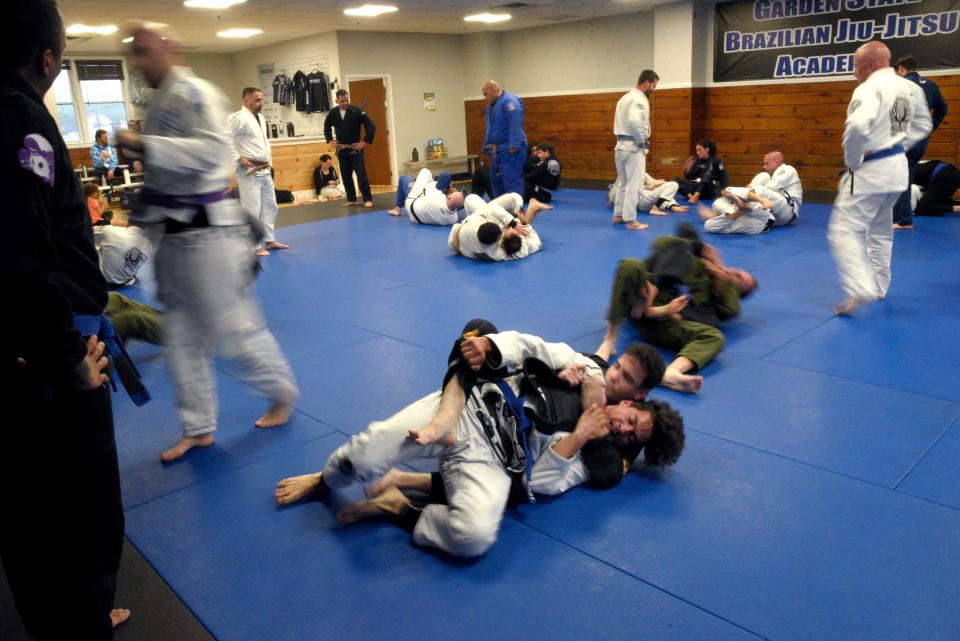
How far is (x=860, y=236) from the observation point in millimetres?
4836

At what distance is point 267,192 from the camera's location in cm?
760

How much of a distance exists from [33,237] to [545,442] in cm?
187

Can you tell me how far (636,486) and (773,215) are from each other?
586cm

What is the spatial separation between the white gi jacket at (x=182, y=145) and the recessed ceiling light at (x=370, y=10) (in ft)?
29.7

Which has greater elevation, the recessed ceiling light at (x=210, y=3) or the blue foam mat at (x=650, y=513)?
the recessed ceiling light at (x=210, y=3)

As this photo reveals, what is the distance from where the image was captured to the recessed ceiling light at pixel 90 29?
1169 centimetres

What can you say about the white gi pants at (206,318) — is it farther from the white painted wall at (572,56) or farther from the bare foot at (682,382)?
the white painted wall at (572,56)

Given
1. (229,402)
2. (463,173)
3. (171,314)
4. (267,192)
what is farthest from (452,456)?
(463,173)

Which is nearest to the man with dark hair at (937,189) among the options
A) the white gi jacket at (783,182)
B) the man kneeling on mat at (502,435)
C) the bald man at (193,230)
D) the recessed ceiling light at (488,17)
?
the white gi jacket at (783,182)

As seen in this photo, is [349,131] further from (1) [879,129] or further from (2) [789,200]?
(1) [879,129]

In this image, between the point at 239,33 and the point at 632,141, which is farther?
the point at 239,33

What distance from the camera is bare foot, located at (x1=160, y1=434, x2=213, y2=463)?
10.2 ft

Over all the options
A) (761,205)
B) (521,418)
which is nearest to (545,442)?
(521,418)

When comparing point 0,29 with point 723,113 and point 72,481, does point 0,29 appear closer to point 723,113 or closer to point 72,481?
point 72,481
